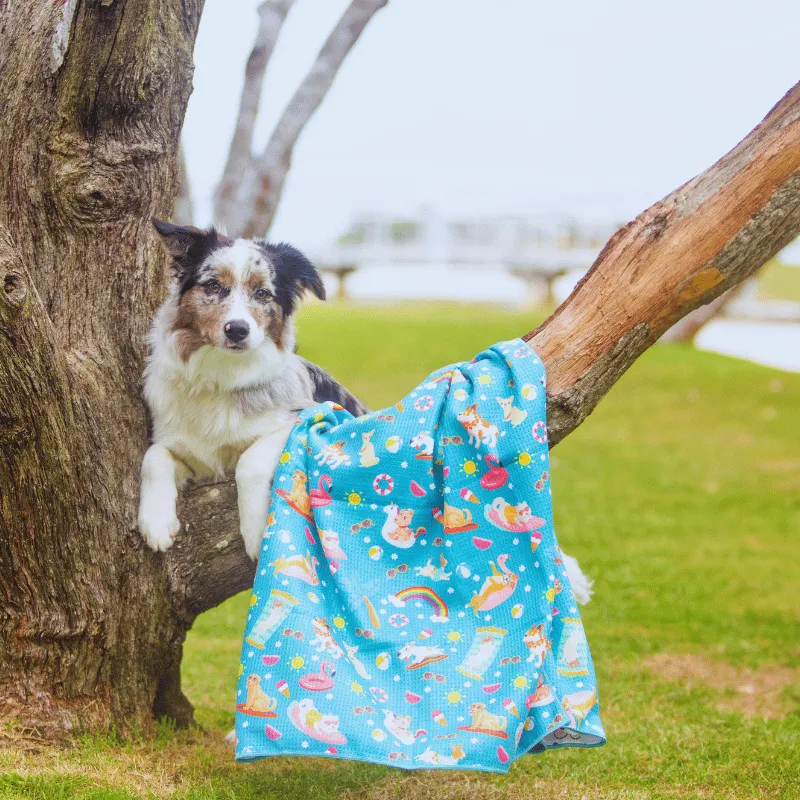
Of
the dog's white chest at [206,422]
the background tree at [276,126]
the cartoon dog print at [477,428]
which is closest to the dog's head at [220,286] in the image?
the dog's white chest at [206,422]

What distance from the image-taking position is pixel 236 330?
3.55 meters

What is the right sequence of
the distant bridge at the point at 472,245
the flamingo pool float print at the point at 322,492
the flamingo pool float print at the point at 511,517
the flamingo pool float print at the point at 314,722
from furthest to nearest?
the distant bridge at the point at 472,245, the flamingo pool float print at the point at 322,492, the flamingo pool float print at the point at 511,517, the flamingo pool float print at the point at 314,722

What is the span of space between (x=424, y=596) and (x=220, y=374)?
117 centimetres

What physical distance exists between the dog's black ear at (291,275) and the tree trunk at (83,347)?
1.77 feet

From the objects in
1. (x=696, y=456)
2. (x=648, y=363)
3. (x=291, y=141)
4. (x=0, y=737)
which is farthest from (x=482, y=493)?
(x=648, y=363)

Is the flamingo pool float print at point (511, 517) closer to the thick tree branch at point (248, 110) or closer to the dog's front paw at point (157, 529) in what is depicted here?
the dog's front paw at point (157, 529)

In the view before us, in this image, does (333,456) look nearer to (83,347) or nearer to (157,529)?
(157,529)

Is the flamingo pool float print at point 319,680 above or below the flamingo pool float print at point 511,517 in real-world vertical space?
below

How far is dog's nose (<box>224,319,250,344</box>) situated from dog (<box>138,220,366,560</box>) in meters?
0.01

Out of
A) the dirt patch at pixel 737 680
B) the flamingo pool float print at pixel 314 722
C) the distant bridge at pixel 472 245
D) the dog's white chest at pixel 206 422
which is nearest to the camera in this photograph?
the flamingo pool float print at pixel 314 722

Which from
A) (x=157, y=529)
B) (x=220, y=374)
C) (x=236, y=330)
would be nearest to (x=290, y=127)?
(x=220, y=374)

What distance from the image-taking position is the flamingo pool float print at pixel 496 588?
10.9 ft

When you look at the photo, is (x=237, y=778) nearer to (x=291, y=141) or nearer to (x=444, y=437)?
(x=444, y=437)

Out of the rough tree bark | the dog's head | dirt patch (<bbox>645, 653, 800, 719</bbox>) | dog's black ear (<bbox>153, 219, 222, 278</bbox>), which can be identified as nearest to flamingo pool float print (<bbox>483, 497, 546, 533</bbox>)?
the dog's head
